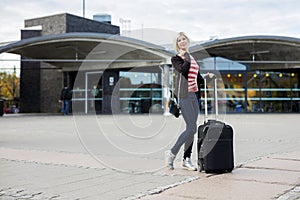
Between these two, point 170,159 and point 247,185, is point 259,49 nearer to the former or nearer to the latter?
point 170,159

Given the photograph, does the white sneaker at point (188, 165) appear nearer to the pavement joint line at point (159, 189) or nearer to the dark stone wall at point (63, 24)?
the pavement joint line at point (159, 189)

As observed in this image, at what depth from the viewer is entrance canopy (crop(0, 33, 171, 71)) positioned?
74.2 ft

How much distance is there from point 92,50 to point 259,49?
1038cm

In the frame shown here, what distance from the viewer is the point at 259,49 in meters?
26.2

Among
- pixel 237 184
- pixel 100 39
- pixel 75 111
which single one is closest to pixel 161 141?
pixel 237 184

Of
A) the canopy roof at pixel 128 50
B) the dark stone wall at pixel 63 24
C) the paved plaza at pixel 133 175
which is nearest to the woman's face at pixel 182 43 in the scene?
the paved plaza at pixel 133 175

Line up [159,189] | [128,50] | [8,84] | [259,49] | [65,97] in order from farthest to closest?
[8,84] < [259,49] < [65,97] < [128,50] < [159,189]

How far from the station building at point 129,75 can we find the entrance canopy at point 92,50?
0.06 meters

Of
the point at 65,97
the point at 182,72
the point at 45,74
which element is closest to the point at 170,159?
the point at 182,72

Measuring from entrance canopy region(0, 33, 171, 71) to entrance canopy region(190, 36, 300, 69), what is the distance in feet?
11.0

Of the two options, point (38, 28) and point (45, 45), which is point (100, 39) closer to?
point (45, 45)

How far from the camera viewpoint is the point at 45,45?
24.6 metres

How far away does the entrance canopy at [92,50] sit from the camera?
2262 centimetres

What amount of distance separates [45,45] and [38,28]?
770 centimetres
